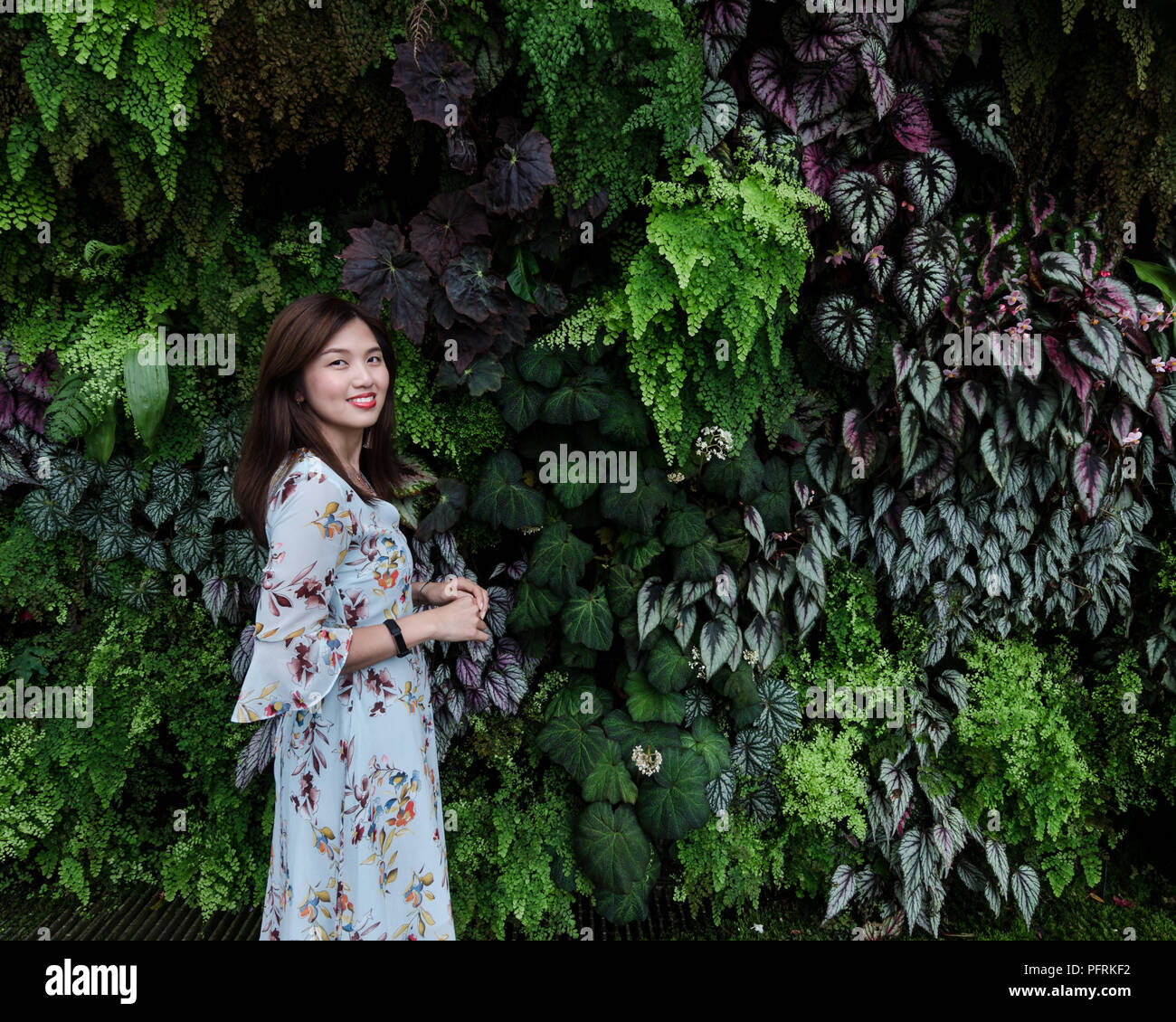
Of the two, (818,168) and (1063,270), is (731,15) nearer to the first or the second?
(818,168)

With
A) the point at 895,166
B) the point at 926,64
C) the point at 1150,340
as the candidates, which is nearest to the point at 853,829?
the point at 1150,340

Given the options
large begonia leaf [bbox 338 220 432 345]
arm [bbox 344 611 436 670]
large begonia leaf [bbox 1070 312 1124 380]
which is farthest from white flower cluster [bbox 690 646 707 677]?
large begonia leaf [bbox 1070 312 1124 380]

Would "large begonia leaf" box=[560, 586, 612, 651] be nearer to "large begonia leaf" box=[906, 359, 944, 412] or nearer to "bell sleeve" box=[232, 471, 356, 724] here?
"bell sleeve" box=[232, 471, 356, 724]

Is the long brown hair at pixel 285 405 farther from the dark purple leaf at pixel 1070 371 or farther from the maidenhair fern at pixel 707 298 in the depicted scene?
the dark purple leaf at pixel 1070 371

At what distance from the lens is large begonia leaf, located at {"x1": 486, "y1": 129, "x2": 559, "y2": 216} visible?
7.23ft

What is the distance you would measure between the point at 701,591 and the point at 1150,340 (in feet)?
6.19

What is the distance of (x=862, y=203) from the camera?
2.41 m

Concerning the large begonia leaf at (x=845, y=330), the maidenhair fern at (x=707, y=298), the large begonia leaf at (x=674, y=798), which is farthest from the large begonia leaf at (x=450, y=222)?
the large begonia leaf at (x=674, y=798)

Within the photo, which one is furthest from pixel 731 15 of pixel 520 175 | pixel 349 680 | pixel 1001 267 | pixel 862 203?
pixel 349 680

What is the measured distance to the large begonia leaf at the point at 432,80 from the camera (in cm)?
207

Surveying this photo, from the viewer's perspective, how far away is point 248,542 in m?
2.64

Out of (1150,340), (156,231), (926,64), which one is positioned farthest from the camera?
(1150,340)

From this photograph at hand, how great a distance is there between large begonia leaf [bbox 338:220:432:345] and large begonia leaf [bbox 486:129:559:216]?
307 millimetres

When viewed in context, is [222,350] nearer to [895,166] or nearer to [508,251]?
[508,251]
